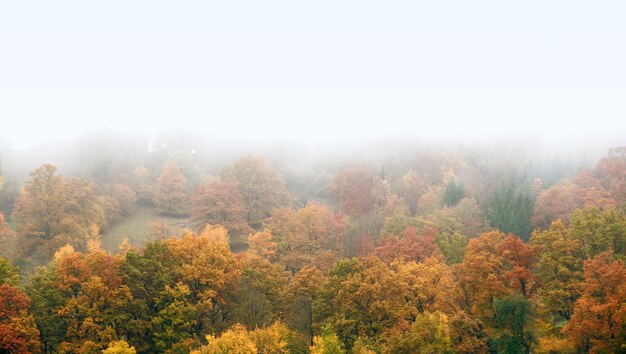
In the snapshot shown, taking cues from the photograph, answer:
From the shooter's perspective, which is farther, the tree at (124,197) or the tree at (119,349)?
the tree at (124,197)

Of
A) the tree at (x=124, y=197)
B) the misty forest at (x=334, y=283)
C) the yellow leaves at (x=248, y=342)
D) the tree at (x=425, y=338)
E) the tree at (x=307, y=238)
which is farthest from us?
the tree at (x=124, y=197)

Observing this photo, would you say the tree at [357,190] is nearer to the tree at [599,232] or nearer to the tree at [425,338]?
the tree at [599,232]

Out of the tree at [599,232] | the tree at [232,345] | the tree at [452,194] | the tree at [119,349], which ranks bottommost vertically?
the tree at [119,349]

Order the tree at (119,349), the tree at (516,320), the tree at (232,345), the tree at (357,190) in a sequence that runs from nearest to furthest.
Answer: the tree at (119,349) < the tree at (232,345) < the tree at (516,320) < the tree at (357,190)

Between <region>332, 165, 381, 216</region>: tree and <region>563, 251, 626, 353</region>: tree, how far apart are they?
46.5 m

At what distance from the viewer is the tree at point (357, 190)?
85188 millimetres

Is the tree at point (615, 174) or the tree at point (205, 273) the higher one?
the tree at point (615, 174)

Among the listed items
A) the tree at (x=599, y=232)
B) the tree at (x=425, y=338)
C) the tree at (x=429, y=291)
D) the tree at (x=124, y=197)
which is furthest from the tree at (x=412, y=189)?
the tree at (x=124, y=197)

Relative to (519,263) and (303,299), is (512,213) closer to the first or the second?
(519,263)

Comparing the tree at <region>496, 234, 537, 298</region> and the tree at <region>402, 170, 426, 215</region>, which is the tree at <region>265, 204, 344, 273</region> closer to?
the tree at <region>496, 234, 537, 298</region>

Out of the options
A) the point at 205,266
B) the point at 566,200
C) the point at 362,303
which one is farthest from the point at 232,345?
the point at 566,200

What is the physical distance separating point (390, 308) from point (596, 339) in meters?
16.6

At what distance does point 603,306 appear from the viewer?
3497 centimetres

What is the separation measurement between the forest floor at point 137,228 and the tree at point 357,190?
3165 cm
